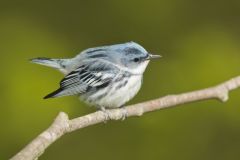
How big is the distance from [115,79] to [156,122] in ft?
2.80

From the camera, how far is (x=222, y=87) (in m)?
1.94

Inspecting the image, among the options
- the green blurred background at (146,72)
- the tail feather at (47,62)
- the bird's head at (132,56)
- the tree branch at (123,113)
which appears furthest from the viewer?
the green blurred background at (146,72)

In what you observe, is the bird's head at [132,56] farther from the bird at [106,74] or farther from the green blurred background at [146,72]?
the green blurred background at [146,72]

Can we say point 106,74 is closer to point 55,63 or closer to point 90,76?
point 90,76

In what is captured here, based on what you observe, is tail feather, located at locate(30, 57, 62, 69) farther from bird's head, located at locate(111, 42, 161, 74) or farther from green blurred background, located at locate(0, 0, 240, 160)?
green blurred background, located at locate(0, 0, 240, 160)

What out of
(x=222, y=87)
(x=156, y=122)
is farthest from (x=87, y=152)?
(x=222, y=87)

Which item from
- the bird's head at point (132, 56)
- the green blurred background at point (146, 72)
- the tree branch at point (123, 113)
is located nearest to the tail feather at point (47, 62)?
the bird's head at point (132, 56)

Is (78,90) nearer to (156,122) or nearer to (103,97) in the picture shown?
(103,97)

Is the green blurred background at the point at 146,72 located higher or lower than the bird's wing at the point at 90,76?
lower

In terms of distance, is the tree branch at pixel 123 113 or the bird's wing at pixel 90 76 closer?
the tree branch at pixel 123 113

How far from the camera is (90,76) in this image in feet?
7.99

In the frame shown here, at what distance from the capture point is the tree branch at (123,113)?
161 cm

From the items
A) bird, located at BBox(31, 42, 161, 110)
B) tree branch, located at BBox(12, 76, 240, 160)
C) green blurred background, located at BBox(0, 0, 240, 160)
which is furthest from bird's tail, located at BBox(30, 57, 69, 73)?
green blurred background, located at BBox(0, 0, 240, 160)

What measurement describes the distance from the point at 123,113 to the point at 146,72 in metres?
1.26
